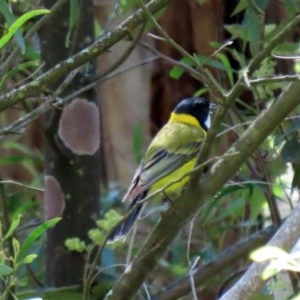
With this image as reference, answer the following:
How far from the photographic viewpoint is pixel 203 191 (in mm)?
1733

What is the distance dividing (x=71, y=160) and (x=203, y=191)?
2.59ft

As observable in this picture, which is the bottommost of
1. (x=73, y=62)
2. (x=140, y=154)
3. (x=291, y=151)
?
(x=140, y=154)

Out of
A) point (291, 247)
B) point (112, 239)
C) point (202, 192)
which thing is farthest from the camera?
point (112, 239)

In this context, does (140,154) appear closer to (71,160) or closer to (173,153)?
(173,153)

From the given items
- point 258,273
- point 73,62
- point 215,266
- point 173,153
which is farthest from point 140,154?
point 258,273

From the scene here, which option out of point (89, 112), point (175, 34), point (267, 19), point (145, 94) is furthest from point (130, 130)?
point (89, 112)

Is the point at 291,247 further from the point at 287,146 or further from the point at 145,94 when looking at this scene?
the point at 145,94

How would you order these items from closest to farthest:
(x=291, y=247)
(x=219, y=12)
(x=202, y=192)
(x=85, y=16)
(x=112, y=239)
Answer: (x=291, y=247), (x=202, y=192), (x=112, y=239), (x=85, y=16), (x=219, y=12)

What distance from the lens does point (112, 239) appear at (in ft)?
7.53

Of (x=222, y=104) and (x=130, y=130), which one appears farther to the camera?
(x=130, y=130)

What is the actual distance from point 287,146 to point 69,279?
61cm

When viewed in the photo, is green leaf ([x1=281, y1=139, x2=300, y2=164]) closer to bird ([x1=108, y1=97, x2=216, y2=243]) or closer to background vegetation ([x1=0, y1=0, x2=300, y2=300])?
background vegetation ([x1=0, y1=0, x2=300, y2=300])

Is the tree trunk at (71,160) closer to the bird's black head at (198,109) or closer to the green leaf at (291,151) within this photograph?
the green leaf at (291,151)

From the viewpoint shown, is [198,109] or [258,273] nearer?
[258,273]
